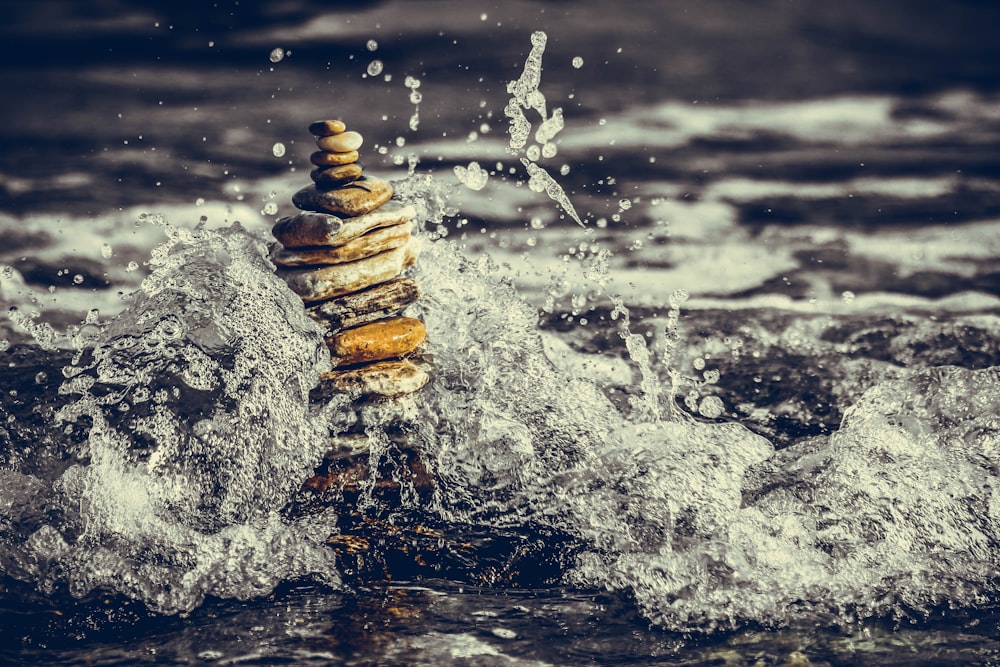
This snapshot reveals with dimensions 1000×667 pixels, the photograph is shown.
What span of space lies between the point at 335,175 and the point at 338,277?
0.26 meters

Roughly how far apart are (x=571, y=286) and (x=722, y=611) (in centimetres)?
199

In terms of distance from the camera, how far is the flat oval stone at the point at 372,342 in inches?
87.2

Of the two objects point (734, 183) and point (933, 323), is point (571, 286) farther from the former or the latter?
point (933, 323)

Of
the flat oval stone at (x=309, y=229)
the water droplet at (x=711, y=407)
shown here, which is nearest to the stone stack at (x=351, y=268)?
the flat oval stone at (x=309, y=229)

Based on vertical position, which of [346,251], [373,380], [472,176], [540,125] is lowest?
[373,380]

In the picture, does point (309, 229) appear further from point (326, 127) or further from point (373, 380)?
point (373, 380)

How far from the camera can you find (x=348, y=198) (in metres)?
2.19

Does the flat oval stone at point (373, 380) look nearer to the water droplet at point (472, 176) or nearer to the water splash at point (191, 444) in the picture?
the water splash at point (191, 444)

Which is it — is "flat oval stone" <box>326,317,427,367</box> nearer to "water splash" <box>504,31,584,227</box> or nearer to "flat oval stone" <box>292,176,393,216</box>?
"flat oval stone" <box>292,176,393,216</box>

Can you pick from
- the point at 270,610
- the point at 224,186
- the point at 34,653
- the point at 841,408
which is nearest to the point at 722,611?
the point at 270,610

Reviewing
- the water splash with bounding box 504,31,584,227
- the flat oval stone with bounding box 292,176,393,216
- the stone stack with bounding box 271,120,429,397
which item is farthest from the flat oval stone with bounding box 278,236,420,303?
the water splash with bounding box 504,31,584,227

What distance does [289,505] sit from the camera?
2.26 meters

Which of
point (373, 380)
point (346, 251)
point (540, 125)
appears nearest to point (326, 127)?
point (346, 251)

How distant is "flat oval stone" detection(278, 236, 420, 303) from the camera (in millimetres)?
2186
